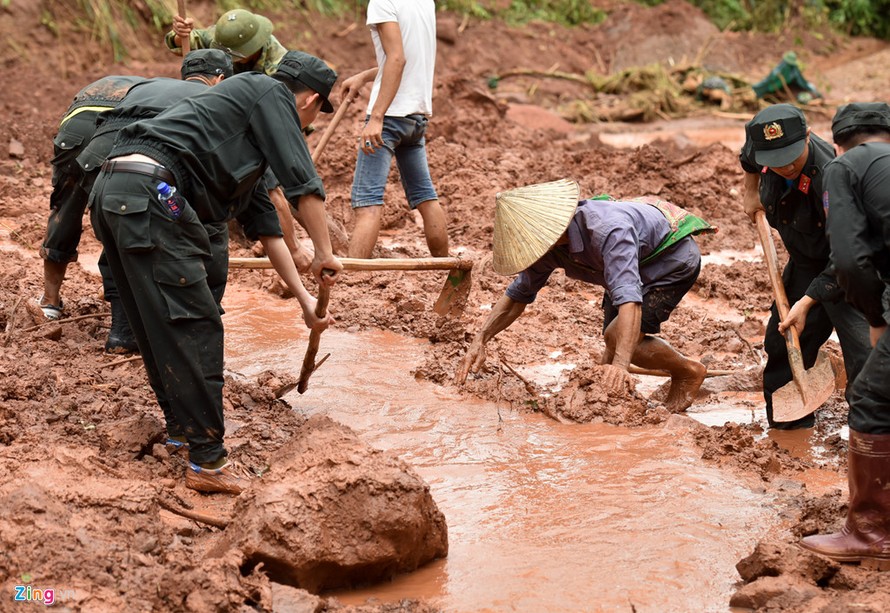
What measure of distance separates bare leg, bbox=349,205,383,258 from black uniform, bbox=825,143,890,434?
323cm

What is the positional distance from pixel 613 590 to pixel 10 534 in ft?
6.02

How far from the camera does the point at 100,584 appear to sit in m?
2.79

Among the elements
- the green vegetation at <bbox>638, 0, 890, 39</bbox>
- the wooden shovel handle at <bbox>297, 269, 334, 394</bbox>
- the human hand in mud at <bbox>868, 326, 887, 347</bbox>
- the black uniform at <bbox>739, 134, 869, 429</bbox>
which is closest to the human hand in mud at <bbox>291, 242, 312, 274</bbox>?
the wooden shovel handle at <bbox>297, 269, 334, 394</bbox>

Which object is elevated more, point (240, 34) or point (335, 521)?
point (240, 34)

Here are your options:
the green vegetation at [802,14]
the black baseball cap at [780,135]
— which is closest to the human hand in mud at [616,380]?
the black baseball cap at [780,135]

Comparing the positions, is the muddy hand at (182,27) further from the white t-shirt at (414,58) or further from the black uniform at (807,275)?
the black uniform at (807,275)

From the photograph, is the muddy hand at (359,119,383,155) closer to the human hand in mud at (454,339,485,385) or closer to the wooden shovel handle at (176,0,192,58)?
the wooden shovel handle at (176,0,192,58)

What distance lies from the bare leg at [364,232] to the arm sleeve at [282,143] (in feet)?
7.95

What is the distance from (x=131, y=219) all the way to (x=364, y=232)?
8.71 ft

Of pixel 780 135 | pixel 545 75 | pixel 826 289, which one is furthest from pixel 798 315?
pixel 545 75

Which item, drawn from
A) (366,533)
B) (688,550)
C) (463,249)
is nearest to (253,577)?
(366,533)

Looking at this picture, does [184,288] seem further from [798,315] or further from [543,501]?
[798,315]

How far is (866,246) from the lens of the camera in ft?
10.7

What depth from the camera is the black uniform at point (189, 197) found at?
11.4 feet
